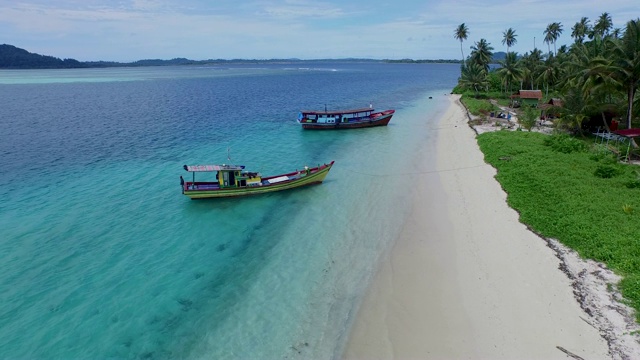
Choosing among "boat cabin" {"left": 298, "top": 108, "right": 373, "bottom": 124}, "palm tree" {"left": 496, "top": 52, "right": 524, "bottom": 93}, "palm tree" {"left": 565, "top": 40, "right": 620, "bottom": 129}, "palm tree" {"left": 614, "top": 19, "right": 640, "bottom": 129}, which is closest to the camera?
"palm tree" {"left": 614, "top": 19, "right": 640, "bottom": 129}

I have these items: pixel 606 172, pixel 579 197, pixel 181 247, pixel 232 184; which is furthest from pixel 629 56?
pixel 181 247

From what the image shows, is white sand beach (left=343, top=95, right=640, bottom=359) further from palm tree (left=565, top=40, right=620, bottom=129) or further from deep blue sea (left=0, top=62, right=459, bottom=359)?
palm tree (left=565, top=40, right=620, bottom=129)

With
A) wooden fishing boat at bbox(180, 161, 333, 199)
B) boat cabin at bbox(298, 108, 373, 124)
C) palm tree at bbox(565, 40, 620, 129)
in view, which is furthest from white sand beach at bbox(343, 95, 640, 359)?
boat cabin at bbox(298, 108, 373, 124)

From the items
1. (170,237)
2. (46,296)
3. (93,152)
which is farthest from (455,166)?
(93,152)

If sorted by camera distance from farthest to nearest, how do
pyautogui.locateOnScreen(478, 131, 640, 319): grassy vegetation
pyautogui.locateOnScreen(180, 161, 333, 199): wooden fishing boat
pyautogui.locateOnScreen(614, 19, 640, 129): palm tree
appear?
pyautogui.locateOnScreen(614, 19, 640, 129): palm tree
pyautogui.locateOnScreen(180, 161, 333, 199): wooden fishing boat
pyautogui.locateOnScreen(478, 131, 640, 319): grassy vegetation

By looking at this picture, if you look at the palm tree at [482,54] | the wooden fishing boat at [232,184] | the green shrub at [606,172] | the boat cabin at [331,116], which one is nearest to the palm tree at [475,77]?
the palm tree at [482,54]

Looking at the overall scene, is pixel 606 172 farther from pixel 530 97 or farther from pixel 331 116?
pixel 530 97
